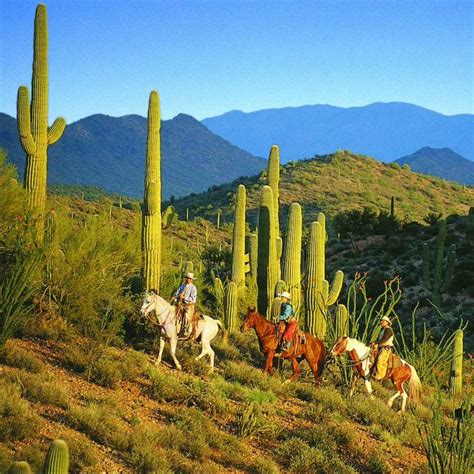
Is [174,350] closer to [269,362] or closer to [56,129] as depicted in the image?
[269,362]

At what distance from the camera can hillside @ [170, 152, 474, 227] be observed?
6825 centimetres

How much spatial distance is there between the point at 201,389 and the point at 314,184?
6174cm

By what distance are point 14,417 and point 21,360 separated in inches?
95.1

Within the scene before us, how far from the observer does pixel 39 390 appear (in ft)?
37.3

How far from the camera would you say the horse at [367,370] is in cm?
1448

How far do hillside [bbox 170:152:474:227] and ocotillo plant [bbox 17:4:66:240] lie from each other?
45836 millimetres

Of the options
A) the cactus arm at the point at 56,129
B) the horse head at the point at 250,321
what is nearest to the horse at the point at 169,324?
the horse head at the point at 250,321

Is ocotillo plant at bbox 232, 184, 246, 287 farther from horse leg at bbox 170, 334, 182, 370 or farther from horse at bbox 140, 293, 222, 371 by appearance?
horse leg at bbox 170, 334, 182, 370

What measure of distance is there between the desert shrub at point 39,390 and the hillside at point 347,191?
50.4 metres

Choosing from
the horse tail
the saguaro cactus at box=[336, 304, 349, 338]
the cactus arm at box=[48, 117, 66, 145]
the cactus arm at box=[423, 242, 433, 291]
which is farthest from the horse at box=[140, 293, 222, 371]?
the cactus arm at box=[423, 242, 433, 291]

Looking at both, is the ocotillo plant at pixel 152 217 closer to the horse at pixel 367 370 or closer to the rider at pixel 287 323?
the rider at pixel 287 323

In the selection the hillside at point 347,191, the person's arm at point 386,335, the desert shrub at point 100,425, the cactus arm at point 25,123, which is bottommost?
the desert shrub at point 100,425

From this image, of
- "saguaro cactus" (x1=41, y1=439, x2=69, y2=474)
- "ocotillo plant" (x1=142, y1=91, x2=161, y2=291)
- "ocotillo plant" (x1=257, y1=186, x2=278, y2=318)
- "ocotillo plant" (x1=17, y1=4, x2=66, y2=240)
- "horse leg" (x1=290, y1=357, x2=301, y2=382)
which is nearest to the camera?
"saguaro cactus" (x1=41, y1=439, x2=69, y2=474)

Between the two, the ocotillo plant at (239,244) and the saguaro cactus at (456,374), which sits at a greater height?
the ocotillo plant at (239,244)
